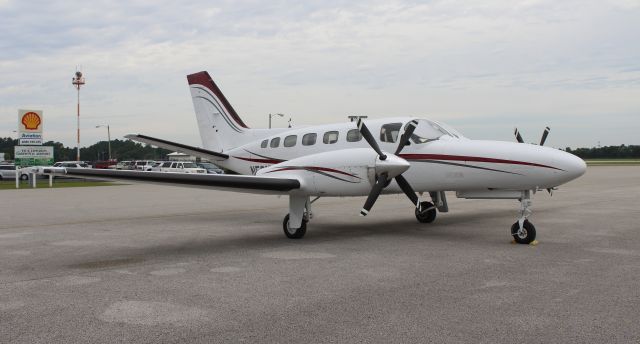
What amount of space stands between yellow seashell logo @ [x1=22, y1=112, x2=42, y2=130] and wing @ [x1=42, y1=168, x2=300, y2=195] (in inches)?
1195

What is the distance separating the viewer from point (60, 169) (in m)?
9.44

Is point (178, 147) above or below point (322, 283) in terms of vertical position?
above

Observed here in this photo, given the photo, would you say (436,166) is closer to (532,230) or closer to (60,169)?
(532,230)

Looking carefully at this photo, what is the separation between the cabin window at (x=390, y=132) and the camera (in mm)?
11992

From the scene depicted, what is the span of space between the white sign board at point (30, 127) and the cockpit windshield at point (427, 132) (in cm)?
3284

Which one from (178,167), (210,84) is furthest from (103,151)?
(210,84)

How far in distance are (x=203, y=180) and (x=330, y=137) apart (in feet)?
12.8

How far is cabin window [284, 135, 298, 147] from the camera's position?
1429 cm

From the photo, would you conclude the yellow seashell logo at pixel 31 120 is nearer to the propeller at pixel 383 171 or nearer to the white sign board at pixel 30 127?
the white sign board at pixel 30 127

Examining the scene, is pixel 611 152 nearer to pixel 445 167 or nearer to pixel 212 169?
pixel 212 169

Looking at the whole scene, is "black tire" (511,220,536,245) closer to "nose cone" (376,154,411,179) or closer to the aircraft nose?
the aircraft nose

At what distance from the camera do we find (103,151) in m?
162

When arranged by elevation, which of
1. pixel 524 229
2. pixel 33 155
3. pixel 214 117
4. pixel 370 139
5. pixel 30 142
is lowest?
pixel 524 229

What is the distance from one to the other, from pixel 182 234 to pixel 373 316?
26.0 ft
